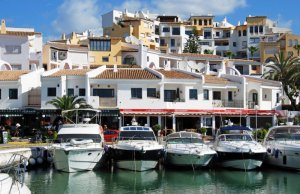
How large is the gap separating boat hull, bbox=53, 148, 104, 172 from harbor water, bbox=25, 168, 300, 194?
443 millimetres

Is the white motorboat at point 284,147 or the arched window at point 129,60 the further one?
the arched window at point 129,60

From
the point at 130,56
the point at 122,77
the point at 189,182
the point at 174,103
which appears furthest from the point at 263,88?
the point at 189,182

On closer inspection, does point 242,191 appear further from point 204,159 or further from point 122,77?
point 122,77

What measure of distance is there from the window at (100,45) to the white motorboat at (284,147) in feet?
151

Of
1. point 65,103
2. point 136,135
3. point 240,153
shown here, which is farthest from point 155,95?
point 240,153

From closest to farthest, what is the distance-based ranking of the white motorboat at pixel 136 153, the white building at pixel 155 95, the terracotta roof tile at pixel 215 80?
1. the white motorboat at pixel 136 153
2. the white building at pixel 155 95
3. the terracotta roof tile at pixel 215 80

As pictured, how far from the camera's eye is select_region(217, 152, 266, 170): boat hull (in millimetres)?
34531

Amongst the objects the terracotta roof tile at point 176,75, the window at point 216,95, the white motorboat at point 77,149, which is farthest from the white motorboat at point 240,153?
the window at point 216,95

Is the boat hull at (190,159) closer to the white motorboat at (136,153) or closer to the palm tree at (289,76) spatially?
the white motorboat at (136,153)

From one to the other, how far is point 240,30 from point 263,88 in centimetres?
6297

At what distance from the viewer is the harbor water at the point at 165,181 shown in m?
29.5

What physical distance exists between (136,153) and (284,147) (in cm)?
1041

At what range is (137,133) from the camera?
36844mm

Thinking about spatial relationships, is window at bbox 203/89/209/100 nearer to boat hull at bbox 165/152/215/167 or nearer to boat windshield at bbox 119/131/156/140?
boat windshield at bbox 119/131/156/140
